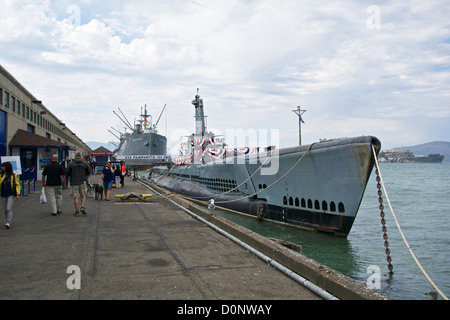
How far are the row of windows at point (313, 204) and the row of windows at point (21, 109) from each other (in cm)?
1914

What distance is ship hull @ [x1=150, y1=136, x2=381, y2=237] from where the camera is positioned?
10656 millimetres

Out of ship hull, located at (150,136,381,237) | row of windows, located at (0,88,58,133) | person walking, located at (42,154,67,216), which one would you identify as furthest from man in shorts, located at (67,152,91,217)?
row of windows, located at (0,88,58,133)

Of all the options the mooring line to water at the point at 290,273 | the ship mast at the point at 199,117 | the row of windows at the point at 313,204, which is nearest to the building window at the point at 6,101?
the ship mast at the point at 199,117

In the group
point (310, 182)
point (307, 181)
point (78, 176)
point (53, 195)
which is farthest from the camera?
point (307, 181)

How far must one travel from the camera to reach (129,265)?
17.5 feet

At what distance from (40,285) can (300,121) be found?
2034cm

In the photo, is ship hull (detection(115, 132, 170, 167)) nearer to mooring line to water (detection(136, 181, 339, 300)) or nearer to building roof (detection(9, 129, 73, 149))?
building roof (detection(9, 129, 73, 149))

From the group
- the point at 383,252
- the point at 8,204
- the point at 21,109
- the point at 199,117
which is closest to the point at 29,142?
→ the point at 21,109

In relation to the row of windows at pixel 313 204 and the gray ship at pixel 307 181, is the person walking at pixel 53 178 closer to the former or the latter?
the gray ship at pixel 307 181

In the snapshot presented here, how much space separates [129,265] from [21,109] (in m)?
27.0

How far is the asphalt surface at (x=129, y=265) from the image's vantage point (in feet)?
13.8

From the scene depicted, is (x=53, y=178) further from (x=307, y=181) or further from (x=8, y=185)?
(x=307, y=181)
